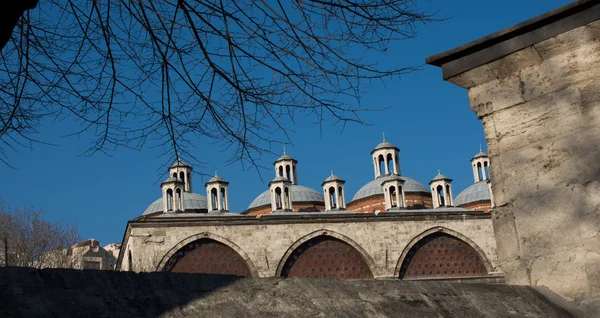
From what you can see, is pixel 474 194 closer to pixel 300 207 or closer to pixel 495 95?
pixel 300 207

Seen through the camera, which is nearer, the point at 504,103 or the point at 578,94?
the point at 578,94

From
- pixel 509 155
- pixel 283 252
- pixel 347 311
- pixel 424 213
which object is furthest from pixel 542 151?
pixel 424 213

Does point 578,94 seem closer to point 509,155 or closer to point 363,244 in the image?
point 509,155

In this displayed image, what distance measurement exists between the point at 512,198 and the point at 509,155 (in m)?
0.19

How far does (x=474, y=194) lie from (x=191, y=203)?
47.9ft

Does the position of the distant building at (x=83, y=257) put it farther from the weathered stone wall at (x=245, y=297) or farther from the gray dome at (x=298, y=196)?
the weathered stone wall at (x=245, y=297)

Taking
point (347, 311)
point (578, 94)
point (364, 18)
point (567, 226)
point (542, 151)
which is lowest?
point (347, 311)

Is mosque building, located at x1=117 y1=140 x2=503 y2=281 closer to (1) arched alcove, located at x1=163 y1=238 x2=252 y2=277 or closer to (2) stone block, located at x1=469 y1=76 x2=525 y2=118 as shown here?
(1) arched alcove, located at x1=163 y1=238 x2=252 y2=277

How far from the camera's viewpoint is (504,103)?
3465 mm

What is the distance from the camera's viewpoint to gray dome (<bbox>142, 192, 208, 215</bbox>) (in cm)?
3788

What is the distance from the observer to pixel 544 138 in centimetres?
331

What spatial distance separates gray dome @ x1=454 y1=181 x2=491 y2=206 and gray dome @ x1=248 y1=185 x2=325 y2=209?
25.0ft

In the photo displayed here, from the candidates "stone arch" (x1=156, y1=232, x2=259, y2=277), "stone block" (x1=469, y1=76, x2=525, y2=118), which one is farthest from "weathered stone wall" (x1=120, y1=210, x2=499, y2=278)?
"stone block" (x1=469, y1=76, x2=525, y2=118)

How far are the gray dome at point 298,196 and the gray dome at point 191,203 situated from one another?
286 cm
